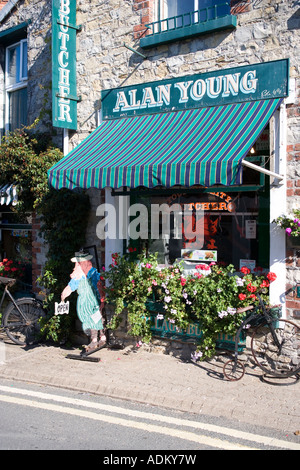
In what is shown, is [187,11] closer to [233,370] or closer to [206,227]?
[206,227]

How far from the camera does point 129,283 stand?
7.21m

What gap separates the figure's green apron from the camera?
7305mm

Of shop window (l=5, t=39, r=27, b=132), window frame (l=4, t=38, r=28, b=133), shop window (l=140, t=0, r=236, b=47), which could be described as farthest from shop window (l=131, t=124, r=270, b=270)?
window frame (l=4, t=38, r=28, b=133)

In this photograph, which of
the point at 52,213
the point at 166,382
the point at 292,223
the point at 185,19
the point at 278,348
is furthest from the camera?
the point at 52,213

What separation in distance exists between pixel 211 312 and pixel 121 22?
5.02 metres

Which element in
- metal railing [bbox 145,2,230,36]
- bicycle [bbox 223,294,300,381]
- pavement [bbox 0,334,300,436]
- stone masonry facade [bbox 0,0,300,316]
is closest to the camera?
pavement [bbox 0,334,300,436]

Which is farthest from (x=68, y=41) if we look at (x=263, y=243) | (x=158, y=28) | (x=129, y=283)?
(x=263, y=243)

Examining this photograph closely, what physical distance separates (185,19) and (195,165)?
3.04 meters

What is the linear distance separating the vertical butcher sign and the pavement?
3931 millimetres

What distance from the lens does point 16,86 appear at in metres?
10.2

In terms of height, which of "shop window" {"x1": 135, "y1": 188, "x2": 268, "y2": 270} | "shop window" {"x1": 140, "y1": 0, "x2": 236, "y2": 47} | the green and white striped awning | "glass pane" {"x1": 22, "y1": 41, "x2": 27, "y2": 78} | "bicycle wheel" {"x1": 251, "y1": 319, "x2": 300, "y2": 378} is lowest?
"bicycle wheel" {"x1": 251, "y1": 319, "x2": 300, "y2": 378}

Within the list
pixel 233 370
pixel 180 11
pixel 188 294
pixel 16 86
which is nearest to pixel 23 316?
pixel 188 294

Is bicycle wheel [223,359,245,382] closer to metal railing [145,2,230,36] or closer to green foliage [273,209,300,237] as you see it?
green foliage [273,209,300,237]

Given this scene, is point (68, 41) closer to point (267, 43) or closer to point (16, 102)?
point (16, 102)
